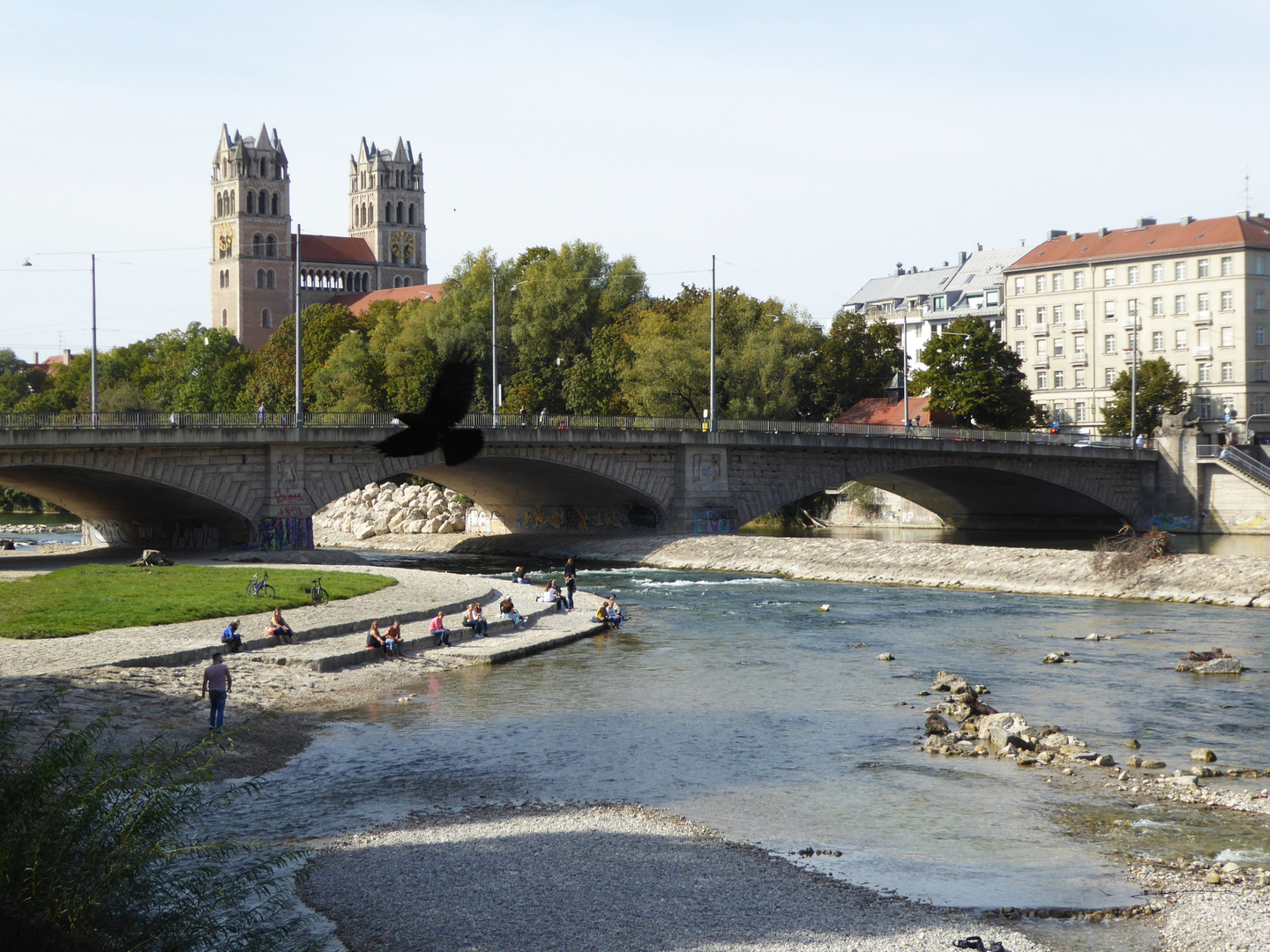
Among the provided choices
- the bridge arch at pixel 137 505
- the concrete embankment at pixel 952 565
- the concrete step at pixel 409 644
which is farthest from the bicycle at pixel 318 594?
the concrete embankment at pixel 952 565

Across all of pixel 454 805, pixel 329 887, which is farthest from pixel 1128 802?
pixel 329 887

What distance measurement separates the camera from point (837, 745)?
80.0 feet

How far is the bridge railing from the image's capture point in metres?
54.3

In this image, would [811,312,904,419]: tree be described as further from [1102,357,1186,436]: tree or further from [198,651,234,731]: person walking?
[198,651,234,731]: person walking

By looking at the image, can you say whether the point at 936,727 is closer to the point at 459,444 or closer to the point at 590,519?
the point at 459,444

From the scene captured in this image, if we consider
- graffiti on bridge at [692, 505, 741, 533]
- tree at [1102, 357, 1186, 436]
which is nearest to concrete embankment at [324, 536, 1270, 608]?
graffiti on bridge at [692, 505, 741, 533]

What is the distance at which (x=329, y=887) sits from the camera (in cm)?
1636

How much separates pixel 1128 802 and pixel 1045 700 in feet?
26.8

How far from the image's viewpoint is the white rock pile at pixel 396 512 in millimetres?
92250

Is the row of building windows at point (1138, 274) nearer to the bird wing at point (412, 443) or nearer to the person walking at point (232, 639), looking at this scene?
the person walking at point (232, 639)

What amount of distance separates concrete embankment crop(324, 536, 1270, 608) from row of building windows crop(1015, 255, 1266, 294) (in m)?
62.8

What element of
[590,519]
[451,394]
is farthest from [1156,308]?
[451,394]

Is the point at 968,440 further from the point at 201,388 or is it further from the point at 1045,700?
the point at 201,388

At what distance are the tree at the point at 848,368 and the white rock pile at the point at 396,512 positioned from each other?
27.5 meters
